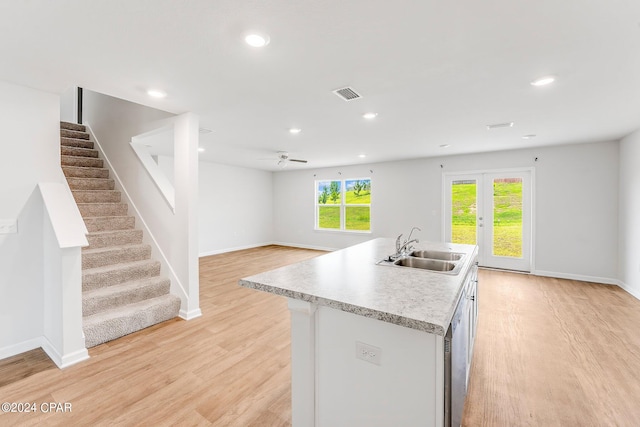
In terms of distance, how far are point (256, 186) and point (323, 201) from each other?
6.82 feet

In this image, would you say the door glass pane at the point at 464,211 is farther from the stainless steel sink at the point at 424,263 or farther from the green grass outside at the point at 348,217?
the stainless steel sink at the point at 424,263

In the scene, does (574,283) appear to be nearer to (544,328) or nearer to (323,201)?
(544,328)

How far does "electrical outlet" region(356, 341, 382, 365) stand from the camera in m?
1.31

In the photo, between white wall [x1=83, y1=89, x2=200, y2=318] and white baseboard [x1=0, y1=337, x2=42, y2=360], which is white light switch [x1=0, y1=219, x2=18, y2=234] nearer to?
white baseboard [x1=0, y1=337, x2=42, y2=360]

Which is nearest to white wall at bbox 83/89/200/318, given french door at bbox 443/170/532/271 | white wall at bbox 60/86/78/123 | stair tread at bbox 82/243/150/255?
stair tread at bbox 82/243/150/255

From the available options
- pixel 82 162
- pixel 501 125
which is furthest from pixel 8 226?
pixel 501 125

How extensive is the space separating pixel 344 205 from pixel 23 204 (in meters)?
6.27

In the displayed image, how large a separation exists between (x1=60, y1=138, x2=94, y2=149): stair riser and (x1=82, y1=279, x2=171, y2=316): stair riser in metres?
3.13

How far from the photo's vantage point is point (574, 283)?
4.60 metres

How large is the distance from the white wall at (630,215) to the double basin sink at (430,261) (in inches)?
137

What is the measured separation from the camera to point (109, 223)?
370cm

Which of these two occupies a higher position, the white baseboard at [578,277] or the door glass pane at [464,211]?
the door glass pane at [464,211]

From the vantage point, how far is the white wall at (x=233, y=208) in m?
6.92

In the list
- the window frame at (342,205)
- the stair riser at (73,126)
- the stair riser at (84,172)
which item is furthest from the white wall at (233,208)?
the stair riser at (84,172)
